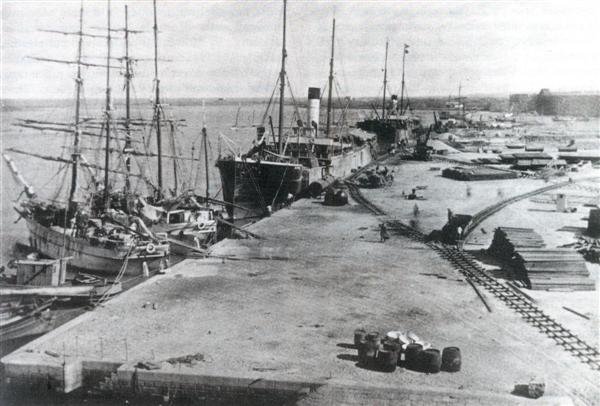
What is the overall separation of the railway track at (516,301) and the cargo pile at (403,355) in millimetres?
3485

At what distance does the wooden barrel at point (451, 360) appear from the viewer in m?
12.6

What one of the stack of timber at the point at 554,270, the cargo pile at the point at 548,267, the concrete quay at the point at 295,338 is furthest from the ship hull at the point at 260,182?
the stack of timber at the point at 554,270

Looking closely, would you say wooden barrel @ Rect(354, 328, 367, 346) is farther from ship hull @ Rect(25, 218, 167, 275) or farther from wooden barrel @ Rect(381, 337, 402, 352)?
ship hull @ Rect(25, 218, 167, 275)

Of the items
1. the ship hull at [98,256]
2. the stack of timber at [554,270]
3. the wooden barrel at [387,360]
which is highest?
the stack of timber at [554,270]

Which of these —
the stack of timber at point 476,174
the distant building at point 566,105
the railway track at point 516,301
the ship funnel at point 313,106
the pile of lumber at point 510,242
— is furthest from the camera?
the distant building at point 566,105

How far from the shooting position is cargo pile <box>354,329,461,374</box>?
12.6 meters

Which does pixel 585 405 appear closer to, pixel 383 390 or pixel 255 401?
pixel 383 390

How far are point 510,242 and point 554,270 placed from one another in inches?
97.6

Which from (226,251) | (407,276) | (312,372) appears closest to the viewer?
(312,372)

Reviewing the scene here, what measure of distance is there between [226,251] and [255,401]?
11799 millimetres

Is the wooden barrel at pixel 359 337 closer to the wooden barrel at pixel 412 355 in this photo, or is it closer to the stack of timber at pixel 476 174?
the wooden barrel at pixel 412 355

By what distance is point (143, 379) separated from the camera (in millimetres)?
12242

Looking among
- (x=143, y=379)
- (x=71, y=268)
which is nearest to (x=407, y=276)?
(x=143, y=379)

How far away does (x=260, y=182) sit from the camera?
40.8 metres
